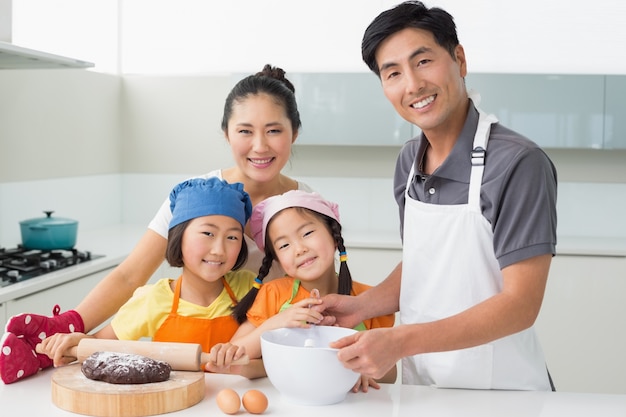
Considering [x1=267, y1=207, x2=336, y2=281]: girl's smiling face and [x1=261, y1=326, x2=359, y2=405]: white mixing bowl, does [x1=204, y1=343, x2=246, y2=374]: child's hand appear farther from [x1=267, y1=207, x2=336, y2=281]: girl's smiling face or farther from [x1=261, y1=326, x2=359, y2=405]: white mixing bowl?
[x1=267, y1=207, x2=336, y2=281]: girl's smiling face

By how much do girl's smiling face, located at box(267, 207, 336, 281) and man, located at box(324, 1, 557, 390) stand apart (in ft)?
0.40

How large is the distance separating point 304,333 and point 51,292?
5.29ft

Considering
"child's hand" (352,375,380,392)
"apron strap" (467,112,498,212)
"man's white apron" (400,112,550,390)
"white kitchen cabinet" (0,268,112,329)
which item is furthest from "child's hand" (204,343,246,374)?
"white kitchen cabinet" (0,268,112,329)

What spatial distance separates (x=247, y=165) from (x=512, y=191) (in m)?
0.83

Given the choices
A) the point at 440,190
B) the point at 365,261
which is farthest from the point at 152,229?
→ the point at 365,261

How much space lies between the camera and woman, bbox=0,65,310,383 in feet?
6.32

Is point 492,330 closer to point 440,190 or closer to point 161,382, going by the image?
point 440,190

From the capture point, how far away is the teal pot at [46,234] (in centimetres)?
318

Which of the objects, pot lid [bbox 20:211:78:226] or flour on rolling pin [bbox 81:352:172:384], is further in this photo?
pot lid [bbox 20:211:78:226]

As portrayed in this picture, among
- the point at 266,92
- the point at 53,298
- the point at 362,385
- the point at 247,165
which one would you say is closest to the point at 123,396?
the point at 362,385

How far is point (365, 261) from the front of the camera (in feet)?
12.3

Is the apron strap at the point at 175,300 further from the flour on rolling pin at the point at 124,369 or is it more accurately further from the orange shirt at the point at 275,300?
the flour on rolling pin at the point at 124,369

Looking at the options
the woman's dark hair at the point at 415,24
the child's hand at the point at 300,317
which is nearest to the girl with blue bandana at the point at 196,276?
the child's hand at the point at 300,317

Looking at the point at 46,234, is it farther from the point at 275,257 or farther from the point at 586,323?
the point at 586,323
